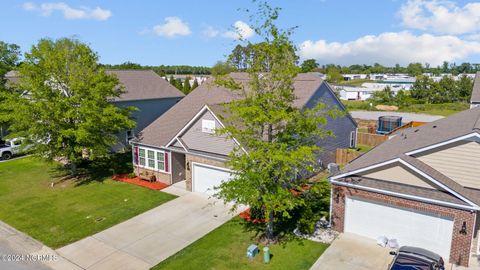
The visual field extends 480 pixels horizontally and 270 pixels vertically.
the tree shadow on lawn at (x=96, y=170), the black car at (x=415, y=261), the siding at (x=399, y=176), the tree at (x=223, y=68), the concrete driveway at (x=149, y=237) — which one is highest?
the tree at (x=223, y=68)

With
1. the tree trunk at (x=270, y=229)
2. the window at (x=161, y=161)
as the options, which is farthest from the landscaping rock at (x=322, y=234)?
the window at (x=161, y=161)

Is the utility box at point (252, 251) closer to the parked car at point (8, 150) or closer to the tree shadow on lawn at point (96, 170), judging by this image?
the tree shadow on lawn at point (96, 170)

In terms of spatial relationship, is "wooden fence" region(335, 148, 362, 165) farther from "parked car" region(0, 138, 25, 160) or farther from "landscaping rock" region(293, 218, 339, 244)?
"parked car" region(0, 138, 25, 160)

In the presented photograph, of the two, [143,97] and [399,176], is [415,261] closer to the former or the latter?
[399,176]

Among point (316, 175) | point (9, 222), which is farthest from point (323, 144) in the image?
point (9, 222)

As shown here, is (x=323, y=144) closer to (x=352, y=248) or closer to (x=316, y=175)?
(x=316, y=175)

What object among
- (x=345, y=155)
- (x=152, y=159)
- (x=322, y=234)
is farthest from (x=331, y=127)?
(x=152, y=159)
